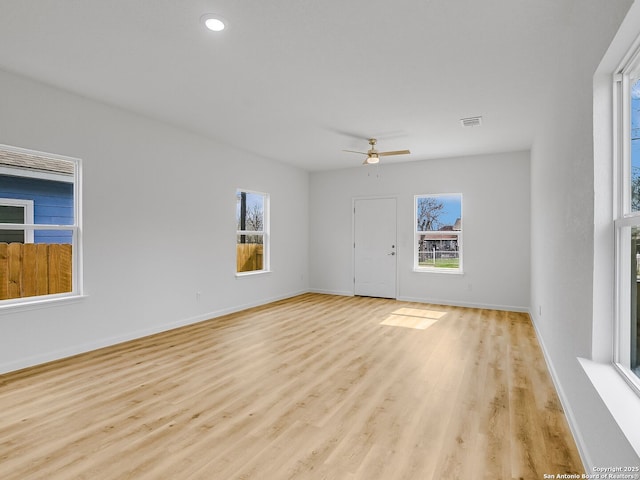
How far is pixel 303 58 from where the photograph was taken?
2.99m

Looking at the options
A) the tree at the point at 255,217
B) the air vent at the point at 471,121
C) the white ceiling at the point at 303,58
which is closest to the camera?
the white ceiling at the point at 303,58

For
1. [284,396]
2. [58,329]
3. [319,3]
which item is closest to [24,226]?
[58,329]

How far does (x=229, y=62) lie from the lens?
307 cm

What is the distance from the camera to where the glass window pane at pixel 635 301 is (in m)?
1.55

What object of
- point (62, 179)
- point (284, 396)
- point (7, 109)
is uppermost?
point (7, 109)

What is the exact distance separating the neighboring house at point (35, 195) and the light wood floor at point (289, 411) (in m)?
1.27

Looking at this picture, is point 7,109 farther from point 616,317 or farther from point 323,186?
point 323,186

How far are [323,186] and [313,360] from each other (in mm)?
4858

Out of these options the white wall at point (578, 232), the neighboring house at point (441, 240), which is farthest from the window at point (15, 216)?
the neighboring house at point (441, 240)

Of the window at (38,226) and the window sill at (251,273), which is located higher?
the window at (38,226)

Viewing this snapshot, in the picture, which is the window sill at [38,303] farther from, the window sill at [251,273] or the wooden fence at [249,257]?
the wooden fence at [249,257]

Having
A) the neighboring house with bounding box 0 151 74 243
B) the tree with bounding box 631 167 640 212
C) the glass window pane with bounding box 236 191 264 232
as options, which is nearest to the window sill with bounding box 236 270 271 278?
the glass window pane with bounding box 236 191 264 232

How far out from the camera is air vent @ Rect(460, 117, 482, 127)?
448cm

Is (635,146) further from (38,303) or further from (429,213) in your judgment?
(429,213)
